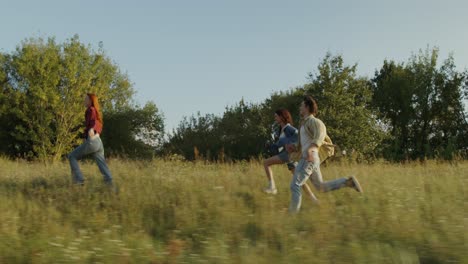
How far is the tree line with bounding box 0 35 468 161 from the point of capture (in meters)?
31.6

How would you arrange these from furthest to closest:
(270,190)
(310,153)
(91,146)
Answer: (91,146) → (270,190) → (310,153)

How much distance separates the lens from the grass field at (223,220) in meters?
4.47

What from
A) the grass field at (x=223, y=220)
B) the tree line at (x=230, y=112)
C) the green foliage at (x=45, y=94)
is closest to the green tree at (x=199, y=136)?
the tree line at (x=230, y=112)

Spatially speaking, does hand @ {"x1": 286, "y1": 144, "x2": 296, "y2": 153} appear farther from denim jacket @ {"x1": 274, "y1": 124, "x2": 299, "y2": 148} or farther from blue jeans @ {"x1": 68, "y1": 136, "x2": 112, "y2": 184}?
blue jeans @ {"x1": 68, "y1": 136, "x2": 112, "y2": 184}

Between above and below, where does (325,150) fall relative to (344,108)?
below

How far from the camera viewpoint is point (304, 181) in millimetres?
6520

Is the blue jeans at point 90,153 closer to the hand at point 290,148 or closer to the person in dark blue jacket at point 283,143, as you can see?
the person in dark blue jacket at point 283,143

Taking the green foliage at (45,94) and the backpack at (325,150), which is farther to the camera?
the green foliage at (45,94)

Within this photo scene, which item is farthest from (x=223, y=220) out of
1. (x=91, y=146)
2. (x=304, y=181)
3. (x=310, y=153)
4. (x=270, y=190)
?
(x=91, y=146)

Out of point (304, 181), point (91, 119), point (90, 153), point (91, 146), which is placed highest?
point (91, 119)

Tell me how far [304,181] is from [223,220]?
1325 mm

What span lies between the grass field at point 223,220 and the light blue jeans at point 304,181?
0.74 ft

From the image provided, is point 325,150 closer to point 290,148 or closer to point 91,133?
point 290,148

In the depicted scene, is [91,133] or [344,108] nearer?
[91,133]
